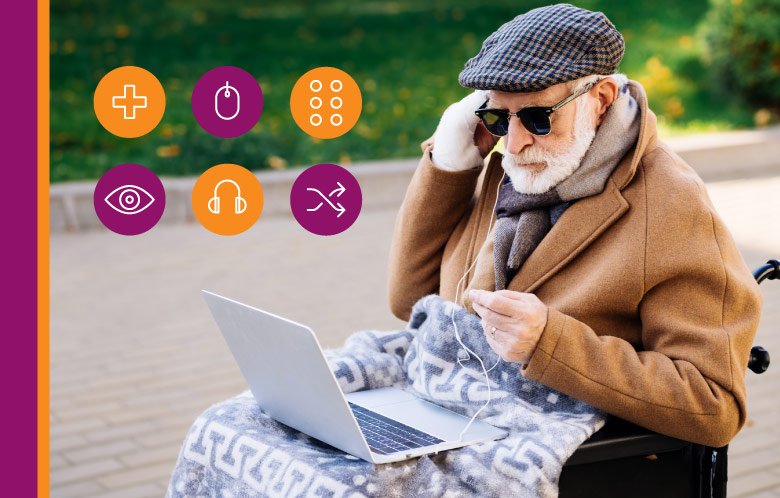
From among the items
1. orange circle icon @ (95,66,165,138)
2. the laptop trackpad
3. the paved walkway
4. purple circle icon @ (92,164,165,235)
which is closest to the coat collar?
the laptop trackpad

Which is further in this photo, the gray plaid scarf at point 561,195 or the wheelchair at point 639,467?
the gray plaid scarf at point 561,195

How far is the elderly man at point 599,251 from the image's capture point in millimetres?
1999

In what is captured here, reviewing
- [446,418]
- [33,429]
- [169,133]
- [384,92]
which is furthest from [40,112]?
[384,92]

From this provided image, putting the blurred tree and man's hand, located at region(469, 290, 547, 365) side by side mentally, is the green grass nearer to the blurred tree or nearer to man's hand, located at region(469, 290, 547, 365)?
the blurred tree

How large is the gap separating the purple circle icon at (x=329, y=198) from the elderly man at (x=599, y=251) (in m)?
4.81

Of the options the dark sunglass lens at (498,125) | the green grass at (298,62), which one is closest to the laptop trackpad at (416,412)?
the dark sunglass lens at (498,125)

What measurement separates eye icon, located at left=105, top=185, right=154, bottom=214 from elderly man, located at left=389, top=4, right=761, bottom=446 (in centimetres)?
435

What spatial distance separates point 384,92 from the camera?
11.1m

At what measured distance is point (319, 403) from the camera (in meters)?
1.94

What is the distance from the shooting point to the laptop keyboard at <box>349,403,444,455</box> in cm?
202

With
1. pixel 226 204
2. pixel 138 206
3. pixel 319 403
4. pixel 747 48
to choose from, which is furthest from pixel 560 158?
pixel 747 48

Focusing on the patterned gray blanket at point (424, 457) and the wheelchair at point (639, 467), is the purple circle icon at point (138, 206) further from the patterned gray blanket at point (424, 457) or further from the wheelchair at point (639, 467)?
the wheelchair at point (639, 467)

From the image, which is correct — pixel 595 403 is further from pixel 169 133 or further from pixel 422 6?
pixel 422 6

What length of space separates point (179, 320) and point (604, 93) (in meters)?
3.78
